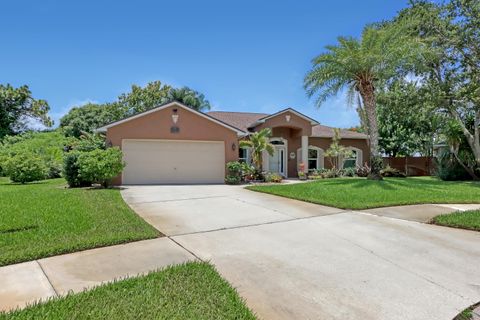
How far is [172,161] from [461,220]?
13.1 m

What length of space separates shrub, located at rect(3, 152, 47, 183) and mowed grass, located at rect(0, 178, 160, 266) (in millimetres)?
8228

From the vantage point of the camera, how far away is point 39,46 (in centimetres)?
1446

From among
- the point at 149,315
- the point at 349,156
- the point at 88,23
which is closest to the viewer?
the point at 149,315

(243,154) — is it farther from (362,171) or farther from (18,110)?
(18,110)

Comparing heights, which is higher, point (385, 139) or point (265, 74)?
point (265, 74)

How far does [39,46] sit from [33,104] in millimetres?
23521

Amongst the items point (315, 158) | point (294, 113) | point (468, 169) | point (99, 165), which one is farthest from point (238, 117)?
point (468, 169)

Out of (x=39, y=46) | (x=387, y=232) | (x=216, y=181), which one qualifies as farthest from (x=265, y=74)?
(x=387, y=232)

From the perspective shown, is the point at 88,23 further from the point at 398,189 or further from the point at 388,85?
the point at 388,85

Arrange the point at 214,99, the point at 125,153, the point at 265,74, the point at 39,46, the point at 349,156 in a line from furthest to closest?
the point at 214,99 < the point at 349,156 < the point at 265,74 < the point at 125,153 < the point at 39,46

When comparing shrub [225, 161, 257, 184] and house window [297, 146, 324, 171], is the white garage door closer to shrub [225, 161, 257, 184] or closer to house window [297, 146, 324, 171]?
shrub [225, 161, 257, 184]

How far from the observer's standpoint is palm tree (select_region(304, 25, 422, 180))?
13.6 m

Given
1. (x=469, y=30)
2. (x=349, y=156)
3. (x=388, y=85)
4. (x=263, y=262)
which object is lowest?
(x=263, y=262)

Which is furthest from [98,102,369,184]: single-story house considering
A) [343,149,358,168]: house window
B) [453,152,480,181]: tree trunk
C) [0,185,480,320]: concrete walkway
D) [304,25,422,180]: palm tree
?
[453,152,480,181]: tree trunk
